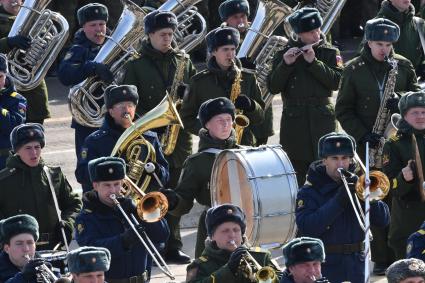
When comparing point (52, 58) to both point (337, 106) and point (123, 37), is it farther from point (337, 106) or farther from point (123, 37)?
point (337, 106)

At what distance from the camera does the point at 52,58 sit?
19594 mm

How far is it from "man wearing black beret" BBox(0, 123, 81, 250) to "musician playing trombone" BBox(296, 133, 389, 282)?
2104 mm

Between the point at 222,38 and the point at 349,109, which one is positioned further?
the point at 349,109

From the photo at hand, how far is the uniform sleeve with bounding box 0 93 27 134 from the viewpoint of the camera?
1795 cm

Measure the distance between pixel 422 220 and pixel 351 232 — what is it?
1.69 meters

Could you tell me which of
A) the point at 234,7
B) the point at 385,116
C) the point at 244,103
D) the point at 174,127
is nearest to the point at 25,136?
the point at 244,103

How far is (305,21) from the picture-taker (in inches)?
683

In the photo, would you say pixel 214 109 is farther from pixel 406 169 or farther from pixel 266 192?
pixel 406 169

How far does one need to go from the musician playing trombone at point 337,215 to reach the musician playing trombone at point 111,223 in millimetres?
1075

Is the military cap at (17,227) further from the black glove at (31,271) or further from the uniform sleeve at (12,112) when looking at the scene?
the uniform sleeve at (12,112)

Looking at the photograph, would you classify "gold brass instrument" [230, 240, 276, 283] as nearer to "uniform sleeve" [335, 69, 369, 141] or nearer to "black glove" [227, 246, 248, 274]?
"black glove" [227, 246, 248, 274]

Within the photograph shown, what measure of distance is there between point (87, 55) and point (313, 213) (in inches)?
194

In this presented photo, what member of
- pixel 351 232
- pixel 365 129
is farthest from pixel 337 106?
pixel 351 232

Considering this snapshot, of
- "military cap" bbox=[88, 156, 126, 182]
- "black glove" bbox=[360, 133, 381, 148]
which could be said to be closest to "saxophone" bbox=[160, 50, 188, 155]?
"black glove" bbox=[360, 133, 381, 148]
